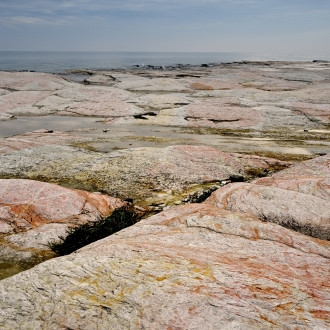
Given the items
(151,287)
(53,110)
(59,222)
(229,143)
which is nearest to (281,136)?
(229,143)

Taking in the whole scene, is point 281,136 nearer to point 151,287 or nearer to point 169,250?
point 169,250

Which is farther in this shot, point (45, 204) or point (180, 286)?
point (45, 204)

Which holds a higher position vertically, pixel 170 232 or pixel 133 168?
pixel 133 168

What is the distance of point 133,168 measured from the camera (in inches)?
320

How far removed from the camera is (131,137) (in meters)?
12.4

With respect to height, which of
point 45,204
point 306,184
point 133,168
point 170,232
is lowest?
point 45,204

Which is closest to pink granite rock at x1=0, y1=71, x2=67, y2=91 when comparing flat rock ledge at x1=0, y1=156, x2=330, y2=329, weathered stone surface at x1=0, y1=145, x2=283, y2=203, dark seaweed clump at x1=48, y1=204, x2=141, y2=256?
weathered stone surface at x1=0, y1=145, x2=283, y2=203

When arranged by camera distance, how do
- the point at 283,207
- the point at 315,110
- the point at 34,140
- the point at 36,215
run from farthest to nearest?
1. the point at 315,110
2. the point at 34,140
3. the point at 36,215
4. the point at 283,207

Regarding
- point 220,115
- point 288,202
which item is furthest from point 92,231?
point 220,115

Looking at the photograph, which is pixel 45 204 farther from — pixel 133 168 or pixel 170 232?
pixel 133 168

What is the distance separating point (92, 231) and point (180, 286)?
265cm

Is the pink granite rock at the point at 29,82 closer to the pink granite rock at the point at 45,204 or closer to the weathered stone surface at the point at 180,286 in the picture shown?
the pink granite rock at the point at 45,204

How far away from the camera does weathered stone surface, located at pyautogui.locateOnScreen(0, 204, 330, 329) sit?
2.43m

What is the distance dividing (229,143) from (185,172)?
420cm
